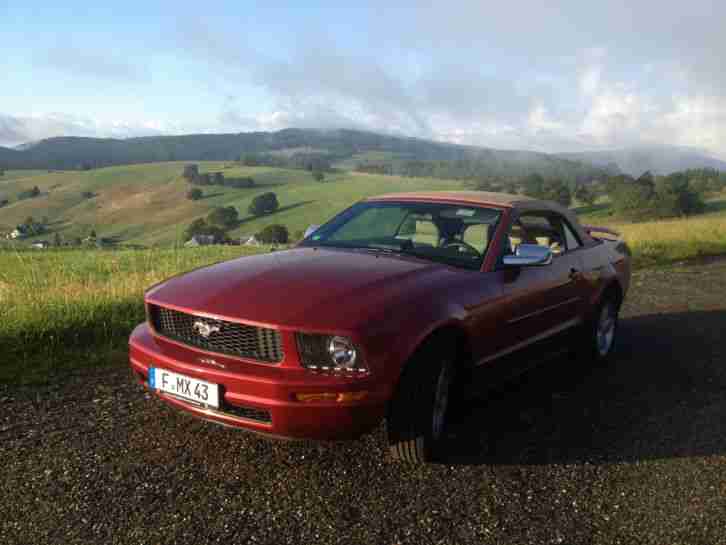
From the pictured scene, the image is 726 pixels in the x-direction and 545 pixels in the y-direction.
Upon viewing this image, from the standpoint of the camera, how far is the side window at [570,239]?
5312mm

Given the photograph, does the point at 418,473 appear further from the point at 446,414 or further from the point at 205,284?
the point at 205,284

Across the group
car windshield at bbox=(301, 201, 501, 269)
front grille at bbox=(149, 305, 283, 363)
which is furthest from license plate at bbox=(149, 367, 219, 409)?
car windshield at bbox=(301, 201, 501, 269)

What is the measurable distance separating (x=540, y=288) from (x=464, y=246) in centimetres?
65

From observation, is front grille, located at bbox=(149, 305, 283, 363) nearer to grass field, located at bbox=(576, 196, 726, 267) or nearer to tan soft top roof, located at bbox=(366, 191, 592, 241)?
tan soft top roof, located at bbox=(366, 191, 592, 241)

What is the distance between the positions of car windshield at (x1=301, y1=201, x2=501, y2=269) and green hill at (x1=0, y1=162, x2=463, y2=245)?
47707 mm

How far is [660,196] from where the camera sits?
1885 inches

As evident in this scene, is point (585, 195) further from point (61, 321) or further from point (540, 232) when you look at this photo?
point (61, 321)

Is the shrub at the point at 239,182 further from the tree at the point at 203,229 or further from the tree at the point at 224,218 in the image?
the tree at the point at 203,229

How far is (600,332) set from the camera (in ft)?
18.8

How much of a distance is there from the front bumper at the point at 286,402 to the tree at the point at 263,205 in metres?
62.3

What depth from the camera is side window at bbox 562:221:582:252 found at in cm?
531

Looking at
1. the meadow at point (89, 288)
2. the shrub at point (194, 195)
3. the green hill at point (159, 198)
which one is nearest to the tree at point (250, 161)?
the green hill at point (159, 198)

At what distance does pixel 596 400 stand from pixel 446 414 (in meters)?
1.52

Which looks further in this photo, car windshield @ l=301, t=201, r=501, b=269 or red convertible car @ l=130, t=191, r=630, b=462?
car windshield @ l=301, t=201, r=501, b=269
